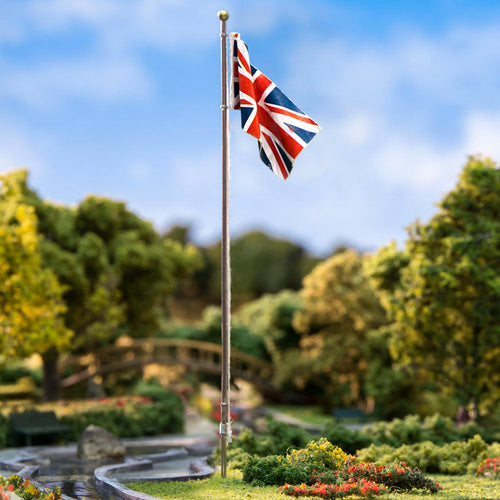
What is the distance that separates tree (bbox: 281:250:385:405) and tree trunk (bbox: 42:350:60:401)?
12.7 meters

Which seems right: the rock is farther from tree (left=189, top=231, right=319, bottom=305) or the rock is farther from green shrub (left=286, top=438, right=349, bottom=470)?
tree (left=189, top=231, right=319, bottom=305)

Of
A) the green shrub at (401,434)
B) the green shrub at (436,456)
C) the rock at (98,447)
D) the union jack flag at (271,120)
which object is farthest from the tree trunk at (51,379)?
the union jack flag at (271,120)

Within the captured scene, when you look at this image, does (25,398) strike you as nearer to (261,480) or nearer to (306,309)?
(306,309)

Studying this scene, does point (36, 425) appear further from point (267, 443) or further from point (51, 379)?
point (51, 379)

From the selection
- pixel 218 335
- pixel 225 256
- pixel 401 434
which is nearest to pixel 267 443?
pixel 401 434

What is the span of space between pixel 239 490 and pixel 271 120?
269 inches

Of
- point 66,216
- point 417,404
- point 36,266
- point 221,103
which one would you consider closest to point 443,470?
point 221,103

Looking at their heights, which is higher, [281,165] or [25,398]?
[281,165]

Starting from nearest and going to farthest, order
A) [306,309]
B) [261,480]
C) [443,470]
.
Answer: [261,480] → [443,470] → [306,309]

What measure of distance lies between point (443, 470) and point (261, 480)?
576 cm

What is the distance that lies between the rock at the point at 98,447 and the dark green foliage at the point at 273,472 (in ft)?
21.1

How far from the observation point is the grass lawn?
36.8 feet

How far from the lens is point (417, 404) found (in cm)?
3300

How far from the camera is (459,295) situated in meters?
23.8
